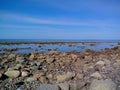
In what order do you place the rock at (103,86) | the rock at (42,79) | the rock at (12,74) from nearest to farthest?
the rock at (103,86), the rock at (42,79), the rock at (12,74)

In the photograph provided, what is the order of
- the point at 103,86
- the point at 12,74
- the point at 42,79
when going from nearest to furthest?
1. the point at 103,86
2. the point at 42,79
3. the point at 12,74

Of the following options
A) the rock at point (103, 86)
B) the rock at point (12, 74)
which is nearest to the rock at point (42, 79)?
the rock at point (12, 74)

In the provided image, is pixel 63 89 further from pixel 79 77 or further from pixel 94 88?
pixel 79 77

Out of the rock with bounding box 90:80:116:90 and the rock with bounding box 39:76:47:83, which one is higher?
the rock with bounding box 90:80:116:90

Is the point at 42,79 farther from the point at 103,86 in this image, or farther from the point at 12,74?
the point at 103,86

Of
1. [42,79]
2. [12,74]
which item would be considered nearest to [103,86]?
[42,79]

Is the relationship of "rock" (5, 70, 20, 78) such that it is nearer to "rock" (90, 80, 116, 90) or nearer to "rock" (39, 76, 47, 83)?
"rock" (39, 76, 47, 83)

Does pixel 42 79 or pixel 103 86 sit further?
pixel 42 79

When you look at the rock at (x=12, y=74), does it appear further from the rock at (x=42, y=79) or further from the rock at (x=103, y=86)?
the rock at (x=103, y=86)

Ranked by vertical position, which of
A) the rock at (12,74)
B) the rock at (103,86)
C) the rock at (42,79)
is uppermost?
the rock at (103,86)

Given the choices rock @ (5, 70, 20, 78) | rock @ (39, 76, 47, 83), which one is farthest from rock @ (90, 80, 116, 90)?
rock @ (5, 70, 20, 78)

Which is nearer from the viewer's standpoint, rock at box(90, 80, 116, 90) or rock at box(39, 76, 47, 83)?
rock at box(90, 80, 116, 90)

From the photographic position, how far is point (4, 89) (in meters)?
7.00

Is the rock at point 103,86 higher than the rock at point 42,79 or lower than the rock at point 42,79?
higher
